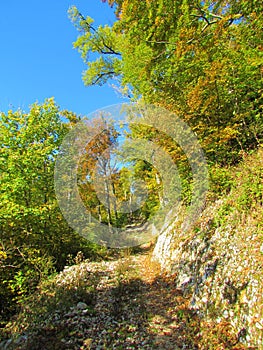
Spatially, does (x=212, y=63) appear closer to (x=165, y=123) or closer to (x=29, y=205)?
(x=165, y=123)

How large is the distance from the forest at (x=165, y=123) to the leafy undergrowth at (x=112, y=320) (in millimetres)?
1017

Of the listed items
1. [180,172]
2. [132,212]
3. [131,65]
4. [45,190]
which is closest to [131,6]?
[131,65]

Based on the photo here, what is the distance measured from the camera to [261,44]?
18.2ft

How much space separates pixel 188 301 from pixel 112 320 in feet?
5.03

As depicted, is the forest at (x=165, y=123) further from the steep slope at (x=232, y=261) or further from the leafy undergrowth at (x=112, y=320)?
the leafy undergrowth at (x=112, y=320)

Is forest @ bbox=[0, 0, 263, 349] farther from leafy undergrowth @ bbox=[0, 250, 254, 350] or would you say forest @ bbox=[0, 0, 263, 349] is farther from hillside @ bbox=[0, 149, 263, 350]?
leafy undergrowth @ bbox=[0, 250, 254, 350]

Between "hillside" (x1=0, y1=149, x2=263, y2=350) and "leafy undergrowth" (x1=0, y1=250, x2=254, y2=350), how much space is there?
2 centimetres

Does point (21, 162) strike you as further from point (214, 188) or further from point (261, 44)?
point (261, 44)

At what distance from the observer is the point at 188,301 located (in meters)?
4.24

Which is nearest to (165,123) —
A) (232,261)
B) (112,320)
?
(232,261)

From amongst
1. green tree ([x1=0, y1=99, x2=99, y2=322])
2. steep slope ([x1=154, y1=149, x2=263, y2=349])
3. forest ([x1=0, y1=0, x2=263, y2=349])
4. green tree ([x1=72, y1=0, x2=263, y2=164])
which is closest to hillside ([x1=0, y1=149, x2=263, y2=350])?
steep slope ([x1=154, y1=149, x2=263, y2=349])

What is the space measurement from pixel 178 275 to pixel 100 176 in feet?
19.9

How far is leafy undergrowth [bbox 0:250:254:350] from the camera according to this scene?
3312 mm

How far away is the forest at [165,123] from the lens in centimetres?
559
